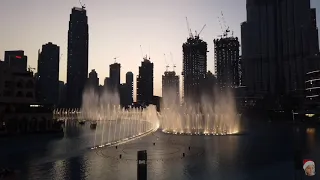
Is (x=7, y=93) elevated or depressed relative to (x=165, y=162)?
elevated

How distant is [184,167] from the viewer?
1384 inches

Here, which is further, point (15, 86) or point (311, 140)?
point (15, 86)

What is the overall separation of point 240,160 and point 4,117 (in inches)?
2438

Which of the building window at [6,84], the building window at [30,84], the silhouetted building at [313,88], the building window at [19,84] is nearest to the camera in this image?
the building window at [6,84]

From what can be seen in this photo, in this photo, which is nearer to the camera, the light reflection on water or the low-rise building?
the light reflection on water

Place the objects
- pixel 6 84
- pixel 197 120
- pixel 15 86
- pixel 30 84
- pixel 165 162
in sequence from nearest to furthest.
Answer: pixel 165 162 < pixel 6 84 < pixel 15 86 < pixel 30 84 < pixel 197 120

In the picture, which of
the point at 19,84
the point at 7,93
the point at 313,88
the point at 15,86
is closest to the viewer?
the point at 7,93

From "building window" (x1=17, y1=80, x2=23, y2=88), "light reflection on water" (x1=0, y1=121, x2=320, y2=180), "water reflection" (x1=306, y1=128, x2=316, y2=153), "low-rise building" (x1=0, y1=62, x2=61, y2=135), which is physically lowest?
"light reflection on water" (x1=0, y1=121, x2=320, y2=180)

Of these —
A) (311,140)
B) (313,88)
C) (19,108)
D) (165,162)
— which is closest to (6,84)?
(19,108)

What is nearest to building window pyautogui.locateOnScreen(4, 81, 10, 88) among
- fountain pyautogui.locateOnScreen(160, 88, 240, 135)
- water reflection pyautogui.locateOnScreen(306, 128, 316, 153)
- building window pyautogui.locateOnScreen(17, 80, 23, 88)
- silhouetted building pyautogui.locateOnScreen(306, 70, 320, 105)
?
building window pyautogui.locateOnScreen(17, 80, 23, 88)

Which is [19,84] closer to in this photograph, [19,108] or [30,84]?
[30,84]

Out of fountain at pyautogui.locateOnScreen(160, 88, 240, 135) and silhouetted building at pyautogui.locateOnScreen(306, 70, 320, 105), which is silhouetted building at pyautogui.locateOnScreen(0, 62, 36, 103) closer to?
fountain at pyautogui.locateOnScreen(160, 88, 240, 135)

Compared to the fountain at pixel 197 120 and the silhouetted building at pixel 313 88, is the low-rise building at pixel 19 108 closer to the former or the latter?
the fountain at pixel 197 120

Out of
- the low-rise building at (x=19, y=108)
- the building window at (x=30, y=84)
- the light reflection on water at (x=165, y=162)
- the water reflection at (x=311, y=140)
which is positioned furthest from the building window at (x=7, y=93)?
the water reflection at (x=311, y=140)
